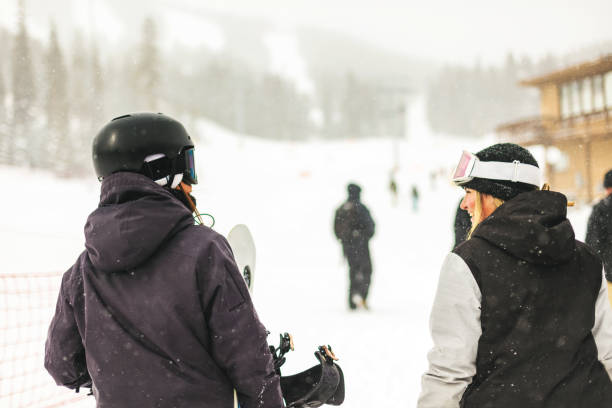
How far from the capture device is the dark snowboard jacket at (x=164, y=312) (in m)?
1.43

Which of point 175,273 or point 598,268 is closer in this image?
point 175,273

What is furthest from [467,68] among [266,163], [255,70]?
[266,163]

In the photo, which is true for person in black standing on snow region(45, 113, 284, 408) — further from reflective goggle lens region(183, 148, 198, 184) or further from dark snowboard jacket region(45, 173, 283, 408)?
reflective goggle lens region(183, 148, 198, 184)

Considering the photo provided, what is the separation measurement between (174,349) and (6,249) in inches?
528

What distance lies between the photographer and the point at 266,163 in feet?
160

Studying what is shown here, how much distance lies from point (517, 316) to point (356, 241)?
6297mm

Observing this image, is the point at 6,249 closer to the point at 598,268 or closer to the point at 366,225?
the point at 366,225

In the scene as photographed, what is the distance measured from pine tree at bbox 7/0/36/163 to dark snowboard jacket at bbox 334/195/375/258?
4183 cm

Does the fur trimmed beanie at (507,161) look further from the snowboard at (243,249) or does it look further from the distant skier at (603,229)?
the distant skier at (603,229)

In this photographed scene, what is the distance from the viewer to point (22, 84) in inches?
1764

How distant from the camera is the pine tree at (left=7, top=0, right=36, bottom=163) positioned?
1686 inches

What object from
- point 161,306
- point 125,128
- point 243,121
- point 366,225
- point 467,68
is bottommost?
point 366,225

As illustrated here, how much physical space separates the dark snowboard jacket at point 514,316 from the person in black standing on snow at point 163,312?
0.60m

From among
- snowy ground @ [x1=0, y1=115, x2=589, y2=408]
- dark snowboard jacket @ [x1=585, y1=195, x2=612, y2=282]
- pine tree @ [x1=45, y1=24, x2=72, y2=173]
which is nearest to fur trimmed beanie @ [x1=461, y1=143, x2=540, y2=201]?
snowy ground @ [x1=0, y1=115, x2=589, y2=408]
